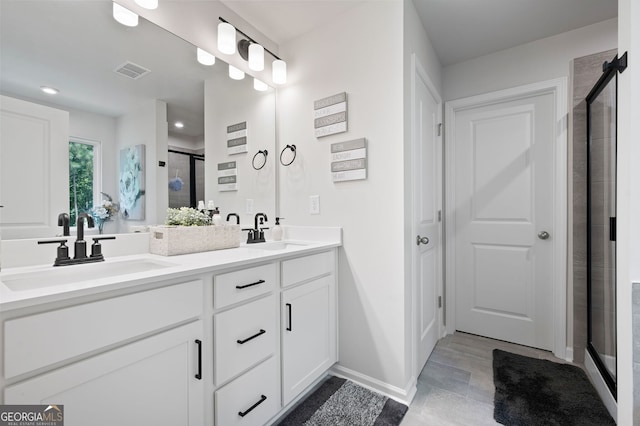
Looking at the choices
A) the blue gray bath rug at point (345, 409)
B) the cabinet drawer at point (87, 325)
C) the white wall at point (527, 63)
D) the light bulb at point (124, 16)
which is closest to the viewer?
the cabinet drawer at point (87, 325)

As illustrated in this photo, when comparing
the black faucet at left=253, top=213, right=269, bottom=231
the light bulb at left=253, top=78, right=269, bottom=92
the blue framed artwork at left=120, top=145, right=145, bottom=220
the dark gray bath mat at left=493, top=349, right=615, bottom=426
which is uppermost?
the light bulb at left=253, top=78, right=269, bottom=92

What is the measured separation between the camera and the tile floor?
155 centimetres

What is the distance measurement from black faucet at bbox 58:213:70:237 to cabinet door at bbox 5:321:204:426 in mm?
693

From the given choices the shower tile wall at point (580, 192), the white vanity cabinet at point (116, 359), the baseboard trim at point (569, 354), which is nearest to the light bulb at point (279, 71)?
the white vanity cabinet at point (116, 359)

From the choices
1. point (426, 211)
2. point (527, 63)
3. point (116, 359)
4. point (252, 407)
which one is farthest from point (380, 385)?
point (527, 63)

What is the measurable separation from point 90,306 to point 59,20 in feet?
4.15

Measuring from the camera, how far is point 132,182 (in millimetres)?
1459

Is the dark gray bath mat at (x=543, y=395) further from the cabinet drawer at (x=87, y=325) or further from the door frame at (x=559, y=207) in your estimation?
the cabinet drawer at (x=87, y=325)

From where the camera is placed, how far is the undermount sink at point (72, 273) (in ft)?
3.31

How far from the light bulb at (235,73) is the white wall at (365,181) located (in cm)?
44

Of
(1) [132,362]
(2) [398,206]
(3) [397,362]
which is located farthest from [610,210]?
(1) [132,362]

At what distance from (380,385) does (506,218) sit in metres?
1.72

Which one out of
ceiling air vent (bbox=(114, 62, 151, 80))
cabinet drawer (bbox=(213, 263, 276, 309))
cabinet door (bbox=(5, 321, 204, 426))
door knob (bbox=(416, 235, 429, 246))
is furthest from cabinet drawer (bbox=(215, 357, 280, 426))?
ceiling air vent (bbox=(114, 62, 151, 80))

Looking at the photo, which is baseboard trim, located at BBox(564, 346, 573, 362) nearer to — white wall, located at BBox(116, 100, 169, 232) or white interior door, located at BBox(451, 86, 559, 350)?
white interior door, located at BBox(451, 86, 559, 350)
